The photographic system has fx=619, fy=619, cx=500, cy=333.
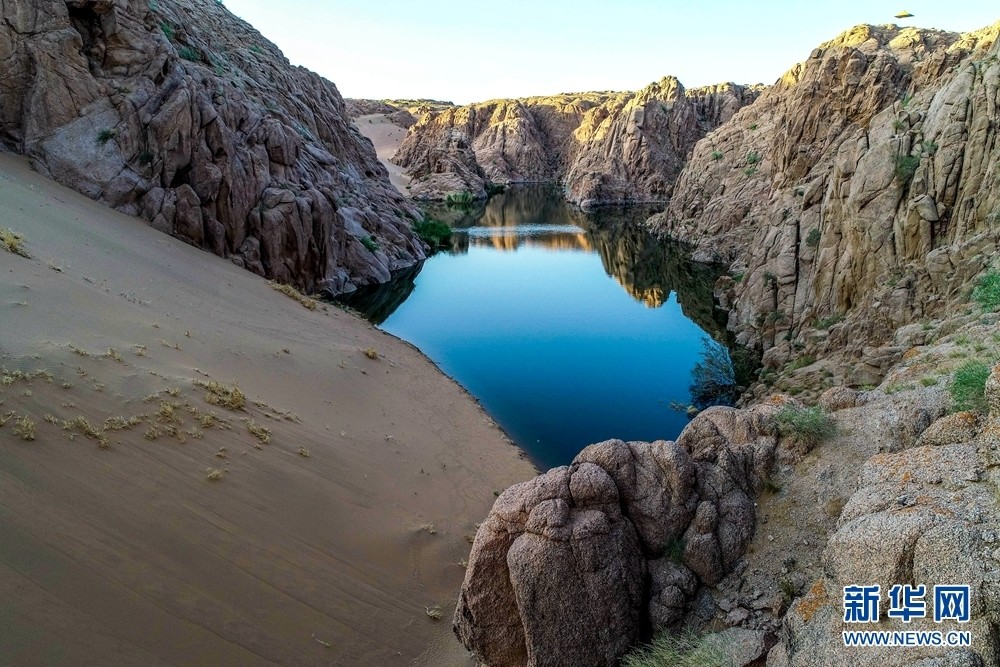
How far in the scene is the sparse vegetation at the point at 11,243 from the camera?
40.0ft

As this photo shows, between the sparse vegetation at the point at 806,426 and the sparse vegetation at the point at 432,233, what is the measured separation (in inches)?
1390

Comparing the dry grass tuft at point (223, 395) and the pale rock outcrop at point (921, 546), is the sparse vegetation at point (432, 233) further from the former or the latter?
the pale rock outcrop at point (921, 546)

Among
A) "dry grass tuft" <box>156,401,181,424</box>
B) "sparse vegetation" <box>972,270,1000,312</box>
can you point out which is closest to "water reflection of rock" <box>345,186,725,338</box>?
"sparse vegetation" <box>972,270,1000,312</box>

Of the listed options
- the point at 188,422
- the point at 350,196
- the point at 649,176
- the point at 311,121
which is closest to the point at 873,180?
the point at 188,422

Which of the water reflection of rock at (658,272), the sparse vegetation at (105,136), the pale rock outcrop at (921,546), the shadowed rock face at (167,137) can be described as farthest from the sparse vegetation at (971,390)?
the sparse vegetation at (105,136)

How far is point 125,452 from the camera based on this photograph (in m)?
8.32

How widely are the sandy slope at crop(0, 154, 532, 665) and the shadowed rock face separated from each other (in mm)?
4832

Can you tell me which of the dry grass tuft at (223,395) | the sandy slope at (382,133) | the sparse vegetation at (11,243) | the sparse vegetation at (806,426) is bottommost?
the dry grass tuft at (223,395)

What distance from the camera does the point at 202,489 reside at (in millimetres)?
8461

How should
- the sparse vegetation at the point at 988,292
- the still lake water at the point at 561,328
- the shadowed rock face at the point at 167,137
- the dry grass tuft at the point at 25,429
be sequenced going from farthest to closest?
the shadowed rock face at the point at 167,137 < the still lake water at the point at 561,328 < the sparse vegetation at the point at 988,292 < the dry grass tuft at the point at 25,429

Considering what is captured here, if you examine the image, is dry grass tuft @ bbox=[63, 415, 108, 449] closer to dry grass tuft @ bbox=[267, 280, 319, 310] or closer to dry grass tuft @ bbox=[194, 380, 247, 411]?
dry grass tuft @ bbox=[194, 380, 247, 411]

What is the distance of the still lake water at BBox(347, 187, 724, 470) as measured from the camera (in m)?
16.6

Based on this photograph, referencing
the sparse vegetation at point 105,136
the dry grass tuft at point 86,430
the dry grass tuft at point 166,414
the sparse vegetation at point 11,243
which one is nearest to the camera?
the dry grass tuft at point 86,430

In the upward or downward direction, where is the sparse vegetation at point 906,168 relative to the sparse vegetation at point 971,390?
upward
